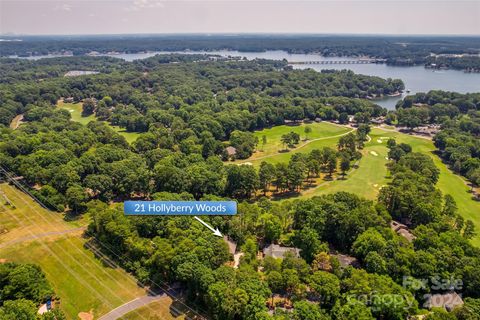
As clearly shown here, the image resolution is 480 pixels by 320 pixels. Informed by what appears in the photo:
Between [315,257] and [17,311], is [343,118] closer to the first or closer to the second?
A: [315,257]

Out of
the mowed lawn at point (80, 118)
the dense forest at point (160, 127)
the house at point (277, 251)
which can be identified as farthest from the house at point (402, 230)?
the mowed lawn at point (80, 118)

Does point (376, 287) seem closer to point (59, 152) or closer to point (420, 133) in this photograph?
point (59, 152)

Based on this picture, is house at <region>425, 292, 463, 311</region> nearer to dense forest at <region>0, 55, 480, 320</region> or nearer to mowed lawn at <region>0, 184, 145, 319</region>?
dense forest at <region>0, 55, 480, 320</region>

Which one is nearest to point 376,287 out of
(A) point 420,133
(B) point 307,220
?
(B) point 307,220

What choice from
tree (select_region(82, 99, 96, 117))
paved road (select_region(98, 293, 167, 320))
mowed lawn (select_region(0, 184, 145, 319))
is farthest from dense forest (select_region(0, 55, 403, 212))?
paved road (select_region(98, 293, 167, 320))

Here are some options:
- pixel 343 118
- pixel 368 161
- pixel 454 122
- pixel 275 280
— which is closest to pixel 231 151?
pixel 368 161

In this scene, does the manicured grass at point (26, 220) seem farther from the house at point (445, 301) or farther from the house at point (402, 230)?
the house at point (445, 301)
